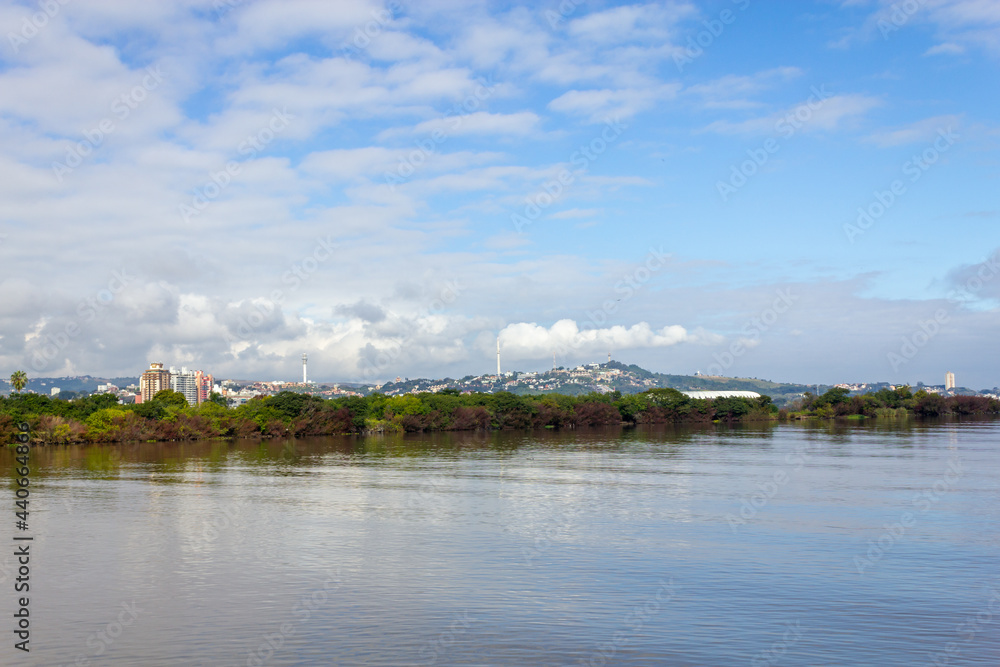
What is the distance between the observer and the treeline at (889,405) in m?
136

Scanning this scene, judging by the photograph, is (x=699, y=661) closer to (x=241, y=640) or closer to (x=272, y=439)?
(x=241, y=640)

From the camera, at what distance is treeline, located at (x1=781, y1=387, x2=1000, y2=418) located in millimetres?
136125

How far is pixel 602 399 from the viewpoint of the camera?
137500mm

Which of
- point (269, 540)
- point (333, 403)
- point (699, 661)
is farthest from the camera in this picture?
point (333, 403)

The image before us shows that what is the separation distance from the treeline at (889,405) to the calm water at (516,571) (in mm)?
103209

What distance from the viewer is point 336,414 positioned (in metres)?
95.2

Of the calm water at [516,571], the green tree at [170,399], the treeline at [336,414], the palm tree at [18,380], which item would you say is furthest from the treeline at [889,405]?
the palm tree at [18,380]

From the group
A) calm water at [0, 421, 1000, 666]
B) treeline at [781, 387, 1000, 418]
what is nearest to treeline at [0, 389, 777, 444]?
treeline at [781, 387, 1000, 418]

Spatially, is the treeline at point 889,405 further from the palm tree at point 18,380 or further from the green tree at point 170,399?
the palm tree at point 18,380

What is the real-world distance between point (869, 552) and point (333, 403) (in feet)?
280

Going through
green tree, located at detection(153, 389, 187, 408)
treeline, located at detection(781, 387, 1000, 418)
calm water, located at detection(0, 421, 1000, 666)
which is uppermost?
green tree, located at detection(153, 389, 187, 408)

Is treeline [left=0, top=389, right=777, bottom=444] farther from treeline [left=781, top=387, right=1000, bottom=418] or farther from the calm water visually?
the calm water

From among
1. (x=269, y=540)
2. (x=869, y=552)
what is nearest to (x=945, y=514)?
(x=869, y=552)

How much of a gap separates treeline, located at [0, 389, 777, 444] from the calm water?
130 feet
